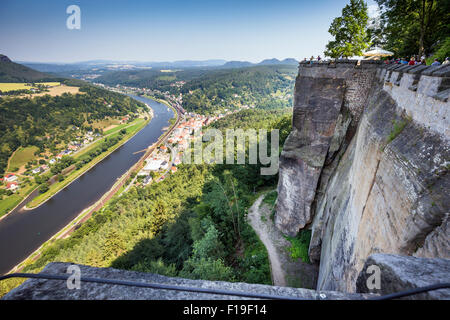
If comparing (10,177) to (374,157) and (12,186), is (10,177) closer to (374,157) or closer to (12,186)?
(12,186)

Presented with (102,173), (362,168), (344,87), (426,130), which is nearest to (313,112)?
(344,87)

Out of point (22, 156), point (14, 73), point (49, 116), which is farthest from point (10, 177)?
point (14, 73)

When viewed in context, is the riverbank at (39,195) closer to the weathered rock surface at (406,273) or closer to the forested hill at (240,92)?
the weathered rock surface at (406,273)

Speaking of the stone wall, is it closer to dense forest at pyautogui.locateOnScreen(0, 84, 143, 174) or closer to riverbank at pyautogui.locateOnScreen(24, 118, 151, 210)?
riverbank at pyautogui.locateOnScreen(24, 118, 151, 210)

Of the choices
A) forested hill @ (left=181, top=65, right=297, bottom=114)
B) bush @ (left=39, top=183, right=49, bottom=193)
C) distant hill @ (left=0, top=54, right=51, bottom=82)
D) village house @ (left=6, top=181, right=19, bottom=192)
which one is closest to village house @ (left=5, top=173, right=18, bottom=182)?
village house @ (left=6, top=181, right=19, bottom=192)

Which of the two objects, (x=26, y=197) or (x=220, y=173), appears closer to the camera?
(x=220, y=173)
